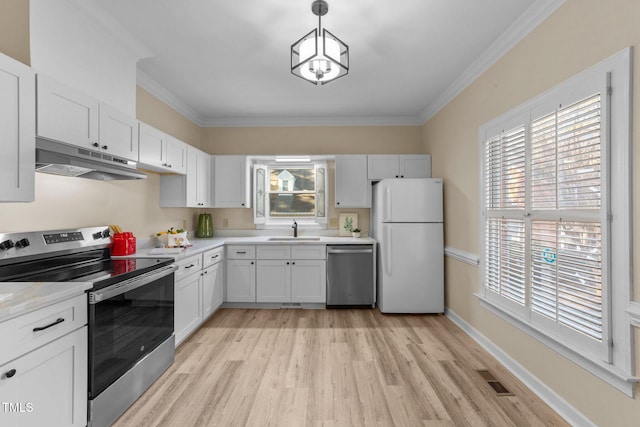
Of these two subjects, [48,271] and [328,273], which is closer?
[48,271]

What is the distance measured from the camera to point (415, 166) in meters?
4.52

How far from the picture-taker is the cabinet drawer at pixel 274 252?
13.5 feet

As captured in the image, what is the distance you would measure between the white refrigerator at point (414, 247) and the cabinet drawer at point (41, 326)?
307 centimetres

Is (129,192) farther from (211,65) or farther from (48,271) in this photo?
(211,65)

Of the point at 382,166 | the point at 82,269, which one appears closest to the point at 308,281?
the point at 382,166

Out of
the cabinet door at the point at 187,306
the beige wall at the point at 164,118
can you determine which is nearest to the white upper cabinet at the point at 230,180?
the beige wall at the point at 164,118

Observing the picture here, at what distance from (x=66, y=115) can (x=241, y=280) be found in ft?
8.83

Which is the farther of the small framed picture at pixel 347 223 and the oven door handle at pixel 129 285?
the small framed picture at pixel 347 223

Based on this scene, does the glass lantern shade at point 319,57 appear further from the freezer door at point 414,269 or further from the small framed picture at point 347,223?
the small framed picture at point 347,223

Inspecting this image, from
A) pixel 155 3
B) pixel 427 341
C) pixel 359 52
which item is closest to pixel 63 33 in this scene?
pixel 155 3

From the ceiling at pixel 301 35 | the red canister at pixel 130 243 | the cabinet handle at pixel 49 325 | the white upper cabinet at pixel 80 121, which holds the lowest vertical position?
the cabinet handle at pixel 49 325

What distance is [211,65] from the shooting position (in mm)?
3090

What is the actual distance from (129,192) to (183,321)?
135 cm

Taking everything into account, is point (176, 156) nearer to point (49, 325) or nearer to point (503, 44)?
point (49, 325)
